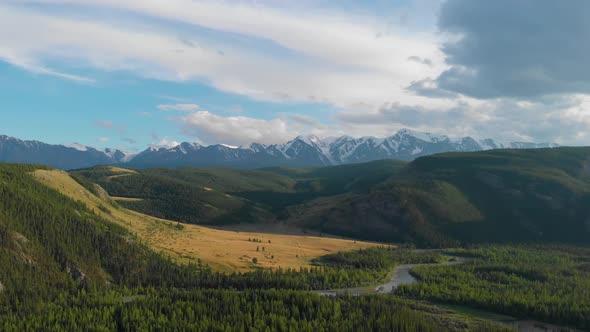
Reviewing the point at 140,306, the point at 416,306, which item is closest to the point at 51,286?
the point at 140,306

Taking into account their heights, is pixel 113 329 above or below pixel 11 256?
below

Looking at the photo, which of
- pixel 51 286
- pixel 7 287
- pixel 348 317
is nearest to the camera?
pixel 348 317

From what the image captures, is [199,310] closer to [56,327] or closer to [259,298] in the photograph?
[259,298]

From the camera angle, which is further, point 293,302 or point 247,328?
point 293,302

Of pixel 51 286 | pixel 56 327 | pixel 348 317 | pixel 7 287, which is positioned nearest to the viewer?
pixel 56 327

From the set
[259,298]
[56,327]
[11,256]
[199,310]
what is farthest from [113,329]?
[11,256]

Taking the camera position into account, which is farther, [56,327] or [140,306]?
[140,306]

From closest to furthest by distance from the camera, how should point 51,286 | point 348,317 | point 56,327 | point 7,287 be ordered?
point 56,327 → point 348,317 → point 7,287 → point 51,286

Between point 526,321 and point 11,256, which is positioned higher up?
point 11,256

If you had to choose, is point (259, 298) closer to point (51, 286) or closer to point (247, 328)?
point (247, 328)
